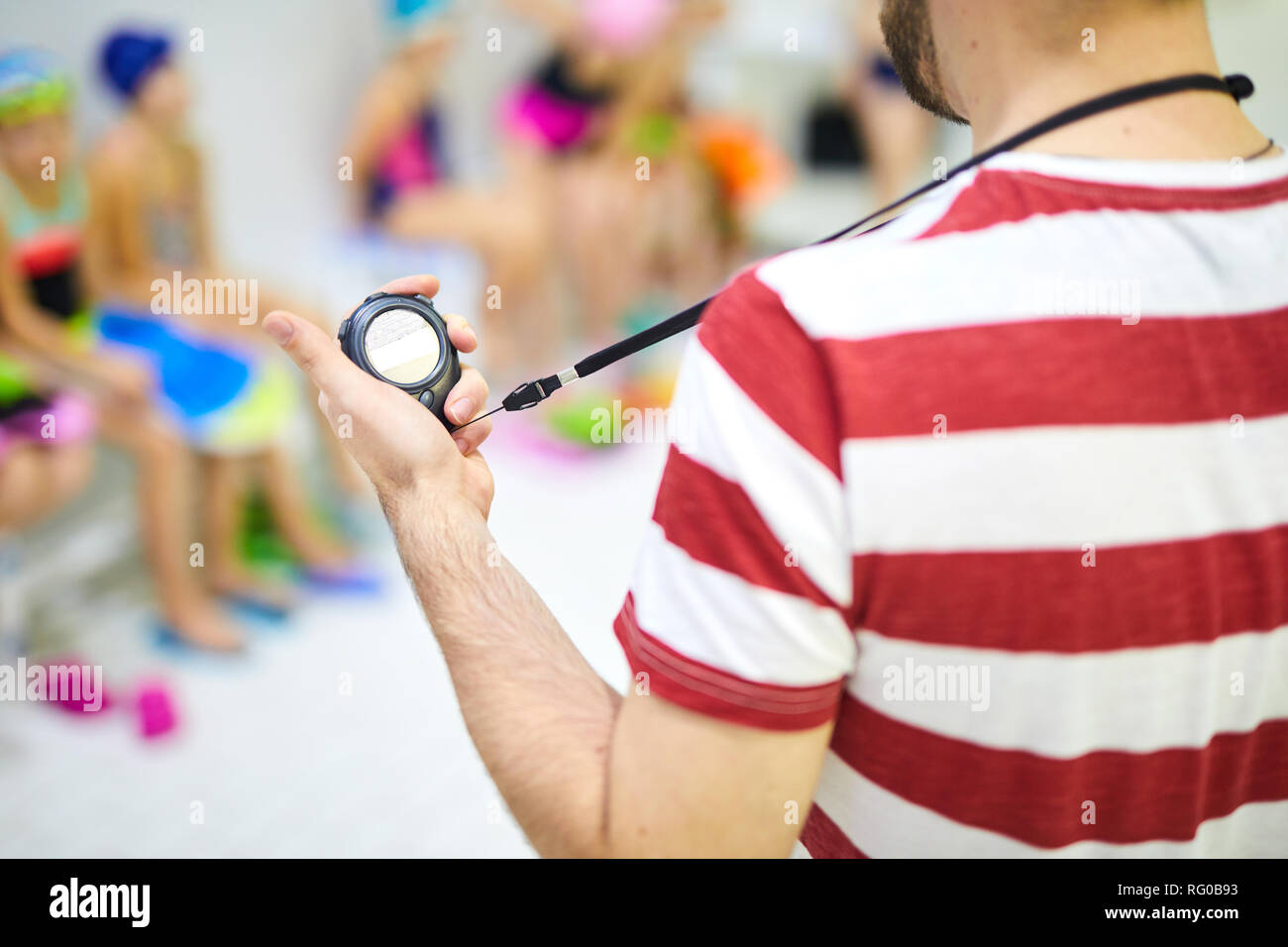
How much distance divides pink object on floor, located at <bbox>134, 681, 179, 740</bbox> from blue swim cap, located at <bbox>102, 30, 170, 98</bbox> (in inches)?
54.7

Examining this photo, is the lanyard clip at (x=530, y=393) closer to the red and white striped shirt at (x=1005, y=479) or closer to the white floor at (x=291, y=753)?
the red and white striped shirt at (x=1005, y=479)

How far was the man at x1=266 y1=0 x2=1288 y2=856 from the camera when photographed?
20.8 inches

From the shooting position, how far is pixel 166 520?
2277 millimetres

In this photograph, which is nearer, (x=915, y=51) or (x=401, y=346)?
(x=915, y=51)

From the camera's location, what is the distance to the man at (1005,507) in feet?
1.73

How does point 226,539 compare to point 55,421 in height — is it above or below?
below

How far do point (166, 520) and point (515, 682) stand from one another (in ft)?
6.06

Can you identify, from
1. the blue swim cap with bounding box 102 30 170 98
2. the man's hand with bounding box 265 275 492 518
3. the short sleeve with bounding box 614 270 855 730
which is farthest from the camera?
the blue swim cap with bounding box 102 30 170 98

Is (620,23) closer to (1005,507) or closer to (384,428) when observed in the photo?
(384,428)

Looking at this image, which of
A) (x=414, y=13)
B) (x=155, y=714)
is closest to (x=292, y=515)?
(x=155, y=714)

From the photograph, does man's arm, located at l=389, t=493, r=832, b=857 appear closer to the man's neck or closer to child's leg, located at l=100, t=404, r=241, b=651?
the man's neck

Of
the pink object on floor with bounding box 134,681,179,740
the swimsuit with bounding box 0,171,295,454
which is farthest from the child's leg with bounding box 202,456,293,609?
the pink object on floor with bounding box 134,681,179,740

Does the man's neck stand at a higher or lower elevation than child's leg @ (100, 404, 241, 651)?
higher

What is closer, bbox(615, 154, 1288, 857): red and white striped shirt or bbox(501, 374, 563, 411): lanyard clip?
bbox(615, 154, 1288, 857): red and white striped shirt
